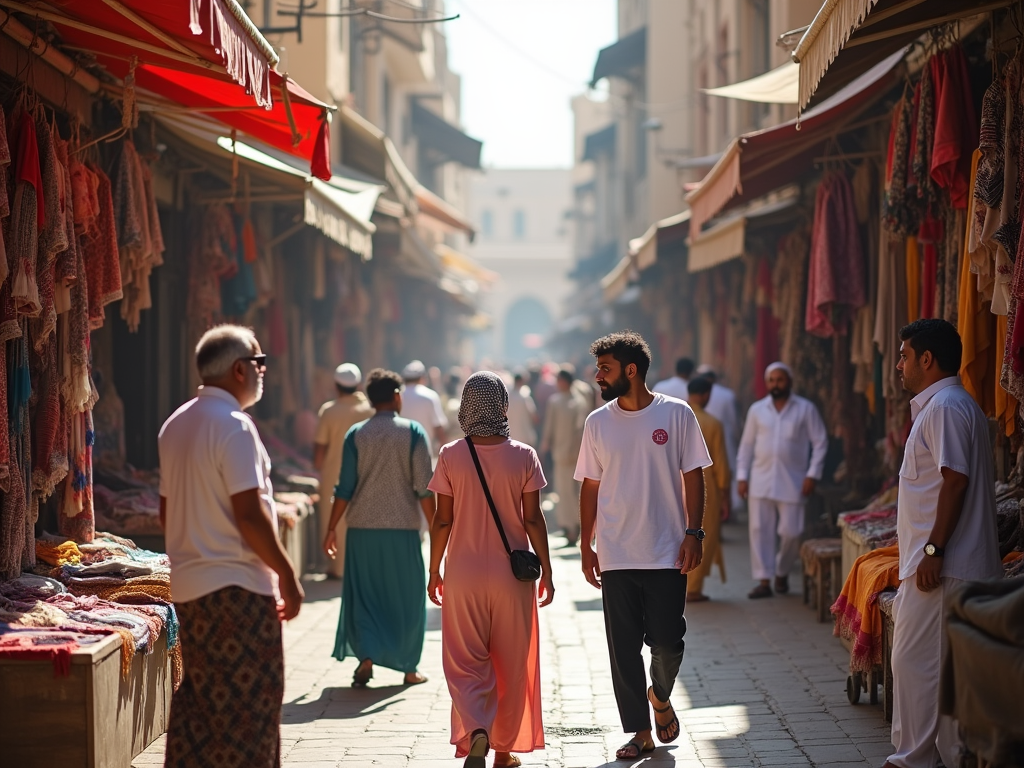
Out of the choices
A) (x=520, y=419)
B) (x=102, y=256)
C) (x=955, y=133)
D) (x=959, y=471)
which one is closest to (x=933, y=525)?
(x=959, y=471)

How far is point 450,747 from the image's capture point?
5.83 meters

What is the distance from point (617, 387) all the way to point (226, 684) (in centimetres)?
214

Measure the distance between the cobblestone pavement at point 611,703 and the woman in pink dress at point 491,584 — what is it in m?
0.36

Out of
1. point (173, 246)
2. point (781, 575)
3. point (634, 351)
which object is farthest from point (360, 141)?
point (634, 351)

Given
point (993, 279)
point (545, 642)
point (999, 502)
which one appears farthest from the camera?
point (545, 642)

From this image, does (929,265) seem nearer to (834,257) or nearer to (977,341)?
(977,341)

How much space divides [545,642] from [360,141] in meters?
8.21

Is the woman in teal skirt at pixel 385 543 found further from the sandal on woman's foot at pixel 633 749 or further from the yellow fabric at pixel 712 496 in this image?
the yellow fabric at pixel 712 496

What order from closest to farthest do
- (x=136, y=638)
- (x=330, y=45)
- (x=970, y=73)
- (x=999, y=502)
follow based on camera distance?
(x=136, y=638), (x=999, y=502), (x=970, y=73), (x=330, y=45)

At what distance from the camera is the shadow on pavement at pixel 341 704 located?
6480mm

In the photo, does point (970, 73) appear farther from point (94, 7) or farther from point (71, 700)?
point (71, 700)

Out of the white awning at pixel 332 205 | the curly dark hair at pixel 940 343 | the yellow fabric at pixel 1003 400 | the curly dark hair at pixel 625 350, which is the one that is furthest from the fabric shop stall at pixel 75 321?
the yellow fabric at pixel 1003 400

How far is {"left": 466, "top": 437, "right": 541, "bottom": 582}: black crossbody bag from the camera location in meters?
5.32

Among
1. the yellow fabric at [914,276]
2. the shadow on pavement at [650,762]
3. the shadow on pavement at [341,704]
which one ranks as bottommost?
the shadow on pavement at [341,704]
